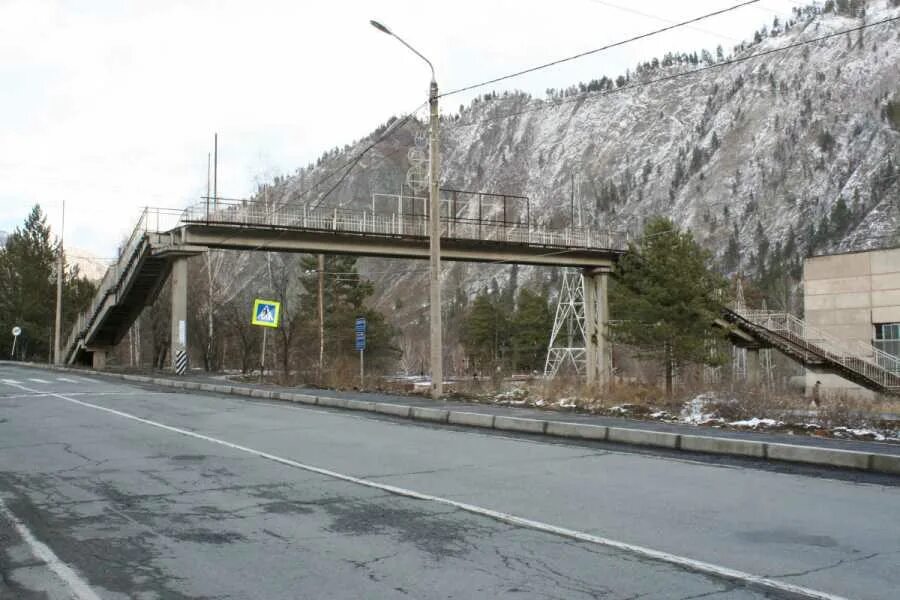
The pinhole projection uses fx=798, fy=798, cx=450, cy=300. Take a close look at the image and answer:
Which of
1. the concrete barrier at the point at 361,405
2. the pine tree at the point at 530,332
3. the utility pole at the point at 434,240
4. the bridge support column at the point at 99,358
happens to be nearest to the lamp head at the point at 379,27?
the utility pole at the point at 434,240

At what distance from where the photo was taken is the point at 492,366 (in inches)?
1147

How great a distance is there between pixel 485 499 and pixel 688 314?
42.3 metres

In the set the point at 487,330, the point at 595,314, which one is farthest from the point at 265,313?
the point at 487,330

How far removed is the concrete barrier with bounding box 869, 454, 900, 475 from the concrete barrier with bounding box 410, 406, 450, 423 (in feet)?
30.8

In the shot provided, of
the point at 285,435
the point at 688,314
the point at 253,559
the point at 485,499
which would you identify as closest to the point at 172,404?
the point at 285,435

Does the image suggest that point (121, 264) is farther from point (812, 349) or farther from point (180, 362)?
point (812, 349)

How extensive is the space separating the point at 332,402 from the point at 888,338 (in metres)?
44.6

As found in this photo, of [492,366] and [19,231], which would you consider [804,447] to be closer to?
[492,366]

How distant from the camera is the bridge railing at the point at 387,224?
3731 centimetres

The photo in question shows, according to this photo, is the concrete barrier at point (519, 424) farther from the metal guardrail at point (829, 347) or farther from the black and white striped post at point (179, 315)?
the metal guardrail at point (829, 347)

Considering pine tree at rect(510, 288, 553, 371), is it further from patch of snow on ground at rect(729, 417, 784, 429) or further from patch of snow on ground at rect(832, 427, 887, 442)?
patch of snow on ground at rect(832, 427, 887, 442)

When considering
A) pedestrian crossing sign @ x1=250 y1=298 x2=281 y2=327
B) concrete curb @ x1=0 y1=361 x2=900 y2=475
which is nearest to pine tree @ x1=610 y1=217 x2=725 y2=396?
pedestrian crossing sign @ x1=250 y1=298 x2=281 y2=327

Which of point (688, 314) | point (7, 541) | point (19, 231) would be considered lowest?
point (7, 541)

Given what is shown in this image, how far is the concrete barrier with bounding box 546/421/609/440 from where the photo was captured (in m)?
13.6
